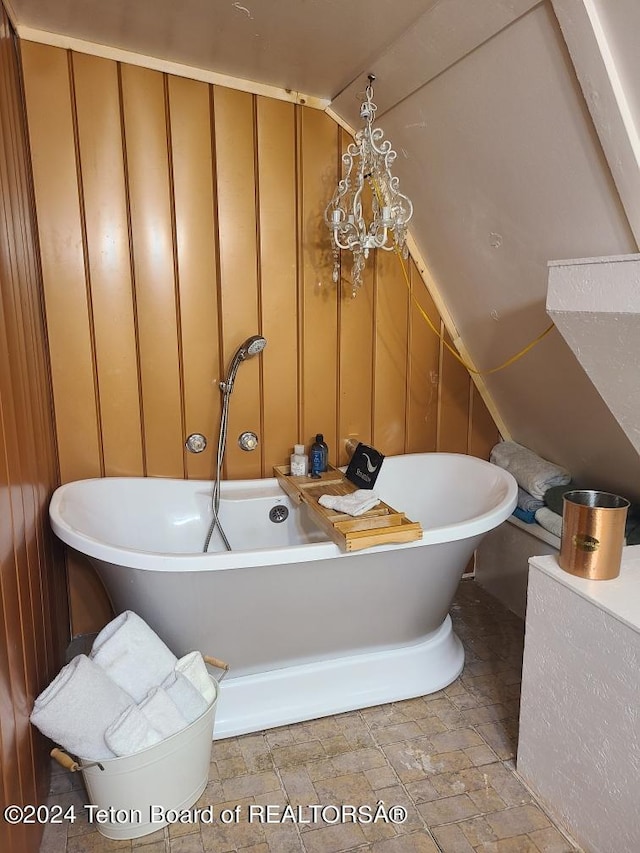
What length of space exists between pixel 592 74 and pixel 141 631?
71.3 inches

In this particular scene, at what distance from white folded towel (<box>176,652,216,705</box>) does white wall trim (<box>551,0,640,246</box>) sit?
167 centimetres

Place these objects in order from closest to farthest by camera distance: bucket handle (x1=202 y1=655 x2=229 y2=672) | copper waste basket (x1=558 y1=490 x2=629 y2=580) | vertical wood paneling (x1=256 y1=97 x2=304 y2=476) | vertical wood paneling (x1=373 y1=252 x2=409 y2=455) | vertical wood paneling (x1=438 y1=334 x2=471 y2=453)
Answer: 1. copper waste basket (x1=558 y1=490 x2=629 y2=580)
2. bucket handle (x1=202 y1=655 x2=229 y2=672)
3. vertical wood paneling (x1=256 y1=97 x2=304 y2=476)
4. vertical wood paneling (x1=373 y1=252 x2=409 y2=455)
5. vertical wood paneling (x1=438 y1=334 x2=471 y2=453)

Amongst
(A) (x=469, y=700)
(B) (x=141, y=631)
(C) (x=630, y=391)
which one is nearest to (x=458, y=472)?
(A) (x=469, y=700)

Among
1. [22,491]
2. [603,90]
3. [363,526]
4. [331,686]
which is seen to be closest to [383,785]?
[331,686]

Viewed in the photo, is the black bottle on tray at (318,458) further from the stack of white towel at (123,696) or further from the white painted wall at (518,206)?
the stack of white towel at (123,696)

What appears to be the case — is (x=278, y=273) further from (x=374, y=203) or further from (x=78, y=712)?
(x=78, y=712)

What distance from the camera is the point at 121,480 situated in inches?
90.7

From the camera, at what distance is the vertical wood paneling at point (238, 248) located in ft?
7.53

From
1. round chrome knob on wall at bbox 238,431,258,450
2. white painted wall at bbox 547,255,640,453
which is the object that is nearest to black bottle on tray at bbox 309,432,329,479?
round chrome knob on wall at bbox 238,431,258,450

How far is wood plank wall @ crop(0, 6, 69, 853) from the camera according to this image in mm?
1340

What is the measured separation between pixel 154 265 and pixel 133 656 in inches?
55.5

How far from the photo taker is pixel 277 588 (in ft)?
6.04

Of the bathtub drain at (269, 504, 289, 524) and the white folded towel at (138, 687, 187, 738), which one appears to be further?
the bathtub drain at (269, 504, 289, 524)

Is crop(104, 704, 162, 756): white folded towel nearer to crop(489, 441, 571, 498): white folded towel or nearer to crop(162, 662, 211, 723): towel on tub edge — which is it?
crop(162, 662, 211, 723): towel on tub edge
